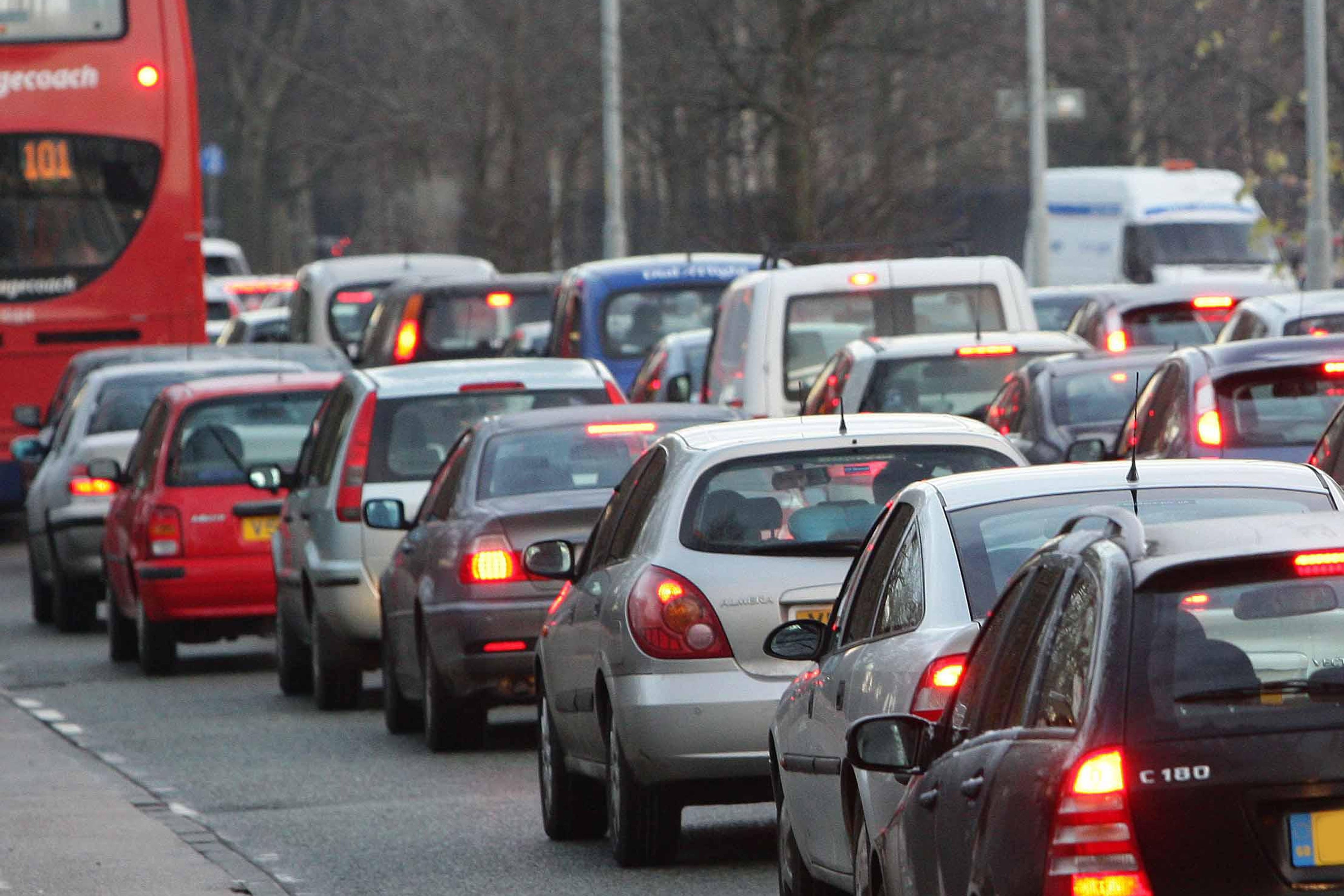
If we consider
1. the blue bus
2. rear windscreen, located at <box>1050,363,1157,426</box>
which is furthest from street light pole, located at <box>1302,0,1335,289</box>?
rear windscreen, located at <box>1050,363,1157,426</box>

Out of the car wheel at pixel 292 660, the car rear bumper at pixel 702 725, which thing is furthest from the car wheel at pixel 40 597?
the car rear bumper at pixel 702 725

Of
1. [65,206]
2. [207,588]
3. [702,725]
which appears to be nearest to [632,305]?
[65,206]

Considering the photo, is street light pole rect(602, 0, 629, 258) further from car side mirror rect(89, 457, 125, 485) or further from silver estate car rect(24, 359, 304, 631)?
car side mirror rect(89, 457, 125, 485)

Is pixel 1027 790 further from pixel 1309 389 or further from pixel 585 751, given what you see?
pixel 1309 389

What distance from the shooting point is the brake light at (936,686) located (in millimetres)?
7035

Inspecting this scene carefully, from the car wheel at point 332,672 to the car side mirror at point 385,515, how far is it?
1107mm

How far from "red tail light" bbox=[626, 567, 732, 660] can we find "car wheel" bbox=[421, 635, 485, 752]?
3.27m

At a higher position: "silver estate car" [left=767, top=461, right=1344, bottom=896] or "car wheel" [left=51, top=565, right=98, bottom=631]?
"silver estate car" [left=767, top=461, right=1344, bottom=896]

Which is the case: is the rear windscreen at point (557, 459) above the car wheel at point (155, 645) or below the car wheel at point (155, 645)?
above

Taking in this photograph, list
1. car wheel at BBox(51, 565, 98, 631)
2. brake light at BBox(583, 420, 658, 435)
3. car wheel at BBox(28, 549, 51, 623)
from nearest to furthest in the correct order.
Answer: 1. brake light at BBox(583, 420, 658, 435)
2. car wheel at BBox(51, 565, 98, 631)
3. car wheel at BBox(28, 549, 51, 623)

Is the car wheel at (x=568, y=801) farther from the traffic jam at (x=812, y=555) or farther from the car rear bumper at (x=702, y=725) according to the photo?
the car rear bumper at (x=702, y=725)

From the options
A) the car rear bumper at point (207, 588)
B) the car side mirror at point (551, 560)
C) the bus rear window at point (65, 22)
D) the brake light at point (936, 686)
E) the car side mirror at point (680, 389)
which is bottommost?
the car rear bumper at point (207, 588)

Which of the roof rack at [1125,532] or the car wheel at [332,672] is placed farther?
the car wheel at [332,672]

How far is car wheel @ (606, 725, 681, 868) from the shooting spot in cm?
965
